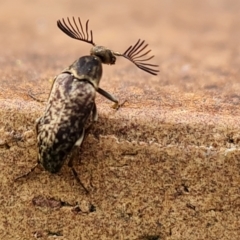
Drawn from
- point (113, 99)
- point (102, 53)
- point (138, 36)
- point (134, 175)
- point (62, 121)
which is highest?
point (138, 36)

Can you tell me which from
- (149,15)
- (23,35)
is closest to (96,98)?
(23,35)

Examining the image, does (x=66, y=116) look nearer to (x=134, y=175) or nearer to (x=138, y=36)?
(x=134, y=175)

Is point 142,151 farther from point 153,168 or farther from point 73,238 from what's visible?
point 73,238

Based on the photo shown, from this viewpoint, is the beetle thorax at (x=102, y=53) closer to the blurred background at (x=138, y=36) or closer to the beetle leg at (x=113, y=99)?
the beetle leg at (x=113, y=99)

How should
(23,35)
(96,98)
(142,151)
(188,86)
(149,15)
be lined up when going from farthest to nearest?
(149,15) < (23,35) < (188,86) < (96,98) < (142,151)

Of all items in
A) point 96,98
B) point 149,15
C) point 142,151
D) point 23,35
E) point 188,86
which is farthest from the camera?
point 149,15

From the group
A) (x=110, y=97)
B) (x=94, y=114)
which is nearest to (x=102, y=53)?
(x=110, y=97)
